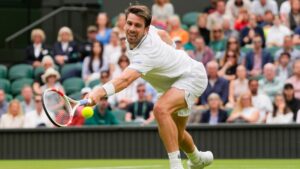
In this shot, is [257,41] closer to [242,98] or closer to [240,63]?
[240,63]

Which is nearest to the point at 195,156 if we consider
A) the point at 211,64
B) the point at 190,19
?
the point at 211,64

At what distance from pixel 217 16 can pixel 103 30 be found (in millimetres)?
2162

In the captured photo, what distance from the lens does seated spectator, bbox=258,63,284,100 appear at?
54.2 ft

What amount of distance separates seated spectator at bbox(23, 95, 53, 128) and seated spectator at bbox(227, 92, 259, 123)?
3014 mm

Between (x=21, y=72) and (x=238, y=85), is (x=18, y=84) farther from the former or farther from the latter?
(x=238, y=85)

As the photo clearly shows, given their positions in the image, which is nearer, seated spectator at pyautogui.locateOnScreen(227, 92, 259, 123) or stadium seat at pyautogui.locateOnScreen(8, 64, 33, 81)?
seated spectator at pyautogui.locateOnScreen(227, 92, 259, 123)

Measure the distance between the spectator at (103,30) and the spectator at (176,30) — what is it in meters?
1.22

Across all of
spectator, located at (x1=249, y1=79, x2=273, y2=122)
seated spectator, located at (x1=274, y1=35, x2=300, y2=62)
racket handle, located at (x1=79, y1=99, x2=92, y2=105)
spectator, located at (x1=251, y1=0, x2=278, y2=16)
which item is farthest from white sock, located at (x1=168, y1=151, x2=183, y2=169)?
spectator, located at (x1=251, y1=0, x2=278, y2=16)

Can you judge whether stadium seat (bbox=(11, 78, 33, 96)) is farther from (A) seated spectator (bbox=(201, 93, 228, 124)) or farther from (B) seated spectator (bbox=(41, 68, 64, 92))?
(A) seated spectator (bbox=(201, 93, 228, 124))

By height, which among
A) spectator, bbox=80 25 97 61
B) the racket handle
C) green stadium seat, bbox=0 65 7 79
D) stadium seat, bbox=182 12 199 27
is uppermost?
stadium seat, bbox=182 12 199 27

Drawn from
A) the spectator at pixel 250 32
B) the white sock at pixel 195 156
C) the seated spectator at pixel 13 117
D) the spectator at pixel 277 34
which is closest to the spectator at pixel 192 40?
the spectator at pixel 250 32

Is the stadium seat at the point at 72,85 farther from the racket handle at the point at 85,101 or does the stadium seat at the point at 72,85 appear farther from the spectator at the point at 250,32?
the racket handle at the point at 85,101

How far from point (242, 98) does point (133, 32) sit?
6433mm

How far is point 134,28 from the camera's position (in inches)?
381
